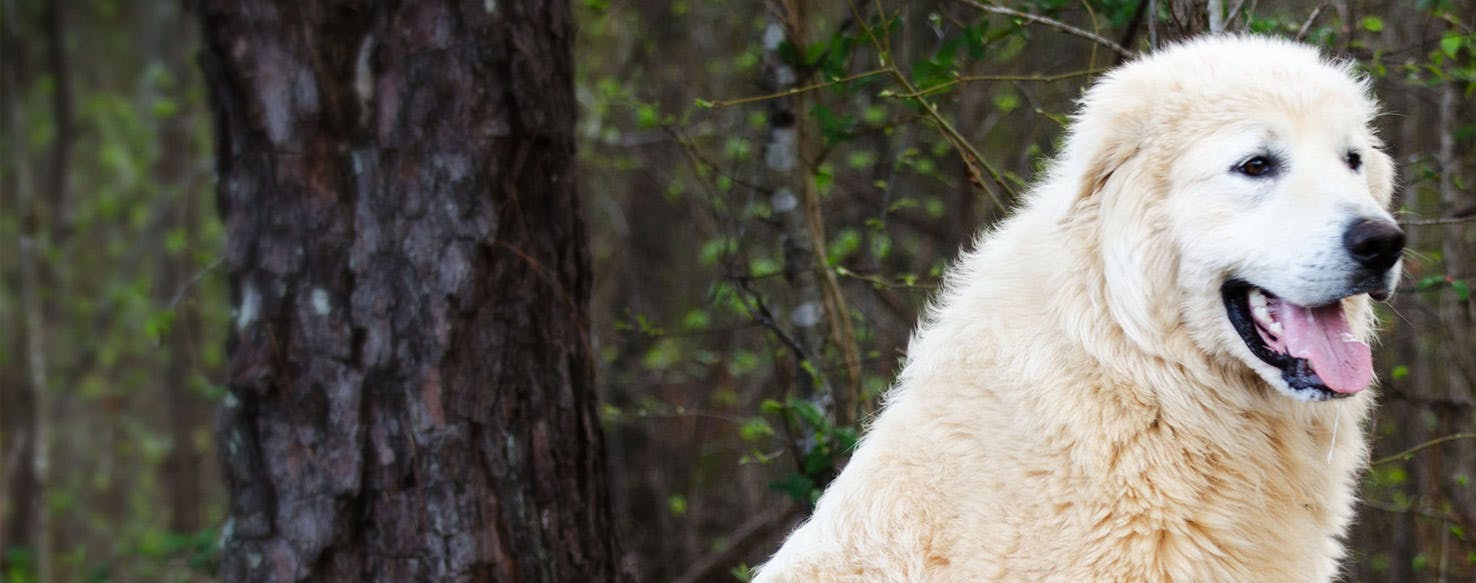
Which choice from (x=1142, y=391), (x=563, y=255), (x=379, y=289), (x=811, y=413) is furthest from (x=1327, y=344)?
(x=379, y=289)

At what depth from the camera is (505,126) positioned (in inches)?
150

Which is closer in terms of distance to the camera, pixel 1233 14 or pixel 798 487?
pixel 1233 14

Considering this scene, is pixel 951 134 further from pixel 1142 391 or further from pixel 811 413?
pixel 1142 391

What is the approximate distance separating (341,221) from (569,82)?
86 centimetres

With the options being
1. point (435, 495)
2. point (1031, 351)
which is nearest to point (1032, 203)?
point (1031, 351)

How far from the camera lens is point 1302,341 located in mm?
2674

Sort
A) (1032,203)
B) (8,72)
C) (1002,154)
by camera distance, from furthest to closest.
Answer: (8,72) < (1002,154) < (1032,203)

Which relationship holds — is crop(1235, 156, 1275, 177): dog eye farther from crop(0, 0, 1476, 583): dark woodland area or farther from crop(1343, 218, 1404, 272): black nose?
crop(0, 0, 1476, 583): dark woodland area

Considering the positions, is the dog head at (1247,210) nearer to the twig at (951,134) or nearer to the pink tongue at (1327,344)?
the pink tongue at (1327,344)

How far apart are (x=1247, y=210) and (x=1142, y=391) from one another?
0.46 m

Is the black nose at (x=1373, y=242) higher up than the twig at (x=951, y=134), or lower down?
lower down

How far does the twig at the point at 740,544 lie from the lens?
6328 mm

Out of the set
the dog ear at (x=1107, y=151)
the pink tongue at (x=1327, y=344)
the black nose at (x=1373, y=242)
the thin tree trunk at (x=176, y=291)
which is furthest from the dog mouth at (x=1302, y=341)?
the thin tree trunk at (x=176, y=291)

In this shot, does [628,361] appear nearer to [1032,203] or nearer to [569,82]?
[569,82]
